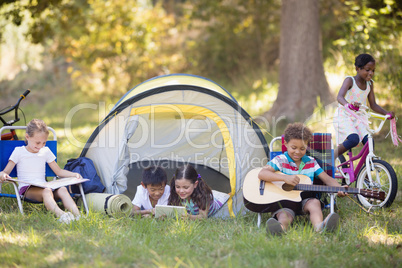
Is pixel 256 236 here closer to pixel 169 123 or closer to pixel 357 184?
pixel 357 184

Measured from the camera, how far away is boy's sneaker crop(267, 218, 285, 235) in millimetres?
→ 3307

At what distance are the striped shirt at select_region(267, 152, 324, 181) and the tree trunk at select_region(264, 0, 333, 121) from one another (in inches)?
152

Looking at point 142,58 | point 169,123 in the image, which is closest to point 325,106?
point 169,123

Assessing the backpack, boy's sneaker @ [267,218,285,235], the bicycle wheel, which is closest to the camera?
boy's sneaker @ [267,218,285,235]

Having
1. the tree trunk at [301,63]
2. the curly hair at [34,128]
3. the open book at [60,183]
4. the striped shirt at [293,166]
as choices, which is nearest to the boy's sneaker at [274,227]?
the striped shirt at [293,166]

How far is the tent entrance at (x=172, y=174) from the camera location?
16.3 feet

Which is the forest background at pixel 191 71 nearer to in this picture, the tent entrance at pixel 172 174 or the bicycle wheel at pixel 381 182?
the bicycle wheel at pixel 381 182

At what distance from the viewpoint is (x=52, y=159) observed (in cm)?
427

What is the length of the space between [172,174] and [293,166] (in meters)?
1.80

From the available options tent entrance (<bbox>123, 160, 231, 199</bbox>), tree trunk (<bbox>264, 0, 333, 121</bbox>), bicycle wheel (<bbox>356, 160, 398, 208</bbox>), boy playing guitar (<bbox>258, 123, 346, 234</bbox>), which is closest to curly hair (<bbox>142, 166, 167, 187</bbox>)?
tent entrance (<bbox>123, 160, 231, 199</bbox>)

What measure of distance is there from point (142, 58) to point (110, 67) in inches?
42.6

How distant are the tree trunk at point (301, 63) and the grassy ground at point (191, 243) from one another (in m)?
3.91

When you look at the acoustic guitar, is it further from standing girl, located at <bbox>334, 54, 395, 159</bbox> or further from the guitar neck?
standing girl, located at <bbox>334, 54, 395, 159</bbox>

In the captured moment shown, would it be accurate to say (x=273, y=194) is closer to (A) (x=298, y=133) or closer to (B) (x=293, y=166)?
(B) (x=293, y=166)
